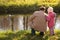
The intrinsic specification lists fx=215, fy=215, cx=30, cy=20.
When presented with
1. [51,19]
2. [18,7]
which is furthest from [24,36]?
[18,7]

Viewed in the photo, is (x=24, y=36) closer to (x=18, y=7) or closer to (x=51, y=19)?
(x=51, y=19)

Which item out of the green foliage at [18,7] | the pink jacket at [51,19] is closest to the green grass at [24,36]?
the pink jacket at [51,19]

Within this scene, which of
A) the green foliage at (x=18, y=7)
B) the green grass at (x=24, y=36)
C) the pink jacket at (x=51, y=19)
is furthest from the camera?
the green foliage at (x=18, y=7)

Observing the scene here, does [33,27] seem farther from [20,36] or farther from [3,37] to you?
[3,37]

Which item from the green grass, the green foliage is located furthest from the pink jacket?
the green foliage

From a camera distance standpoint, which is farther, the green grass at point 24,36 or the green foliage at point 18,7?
the green foliage at point 18,7

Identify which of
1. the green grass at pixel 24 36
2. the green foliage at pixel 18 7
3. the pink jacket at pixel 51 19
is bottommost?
the green grass at pixel 24 36

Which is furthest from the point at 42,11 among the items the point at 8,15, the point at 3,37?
the point at 8,15

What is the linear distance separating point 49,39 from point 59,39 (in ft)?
1.08

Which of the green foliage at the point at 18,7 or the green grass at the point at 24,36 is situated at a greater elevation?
the green foliage at the point at 18,7

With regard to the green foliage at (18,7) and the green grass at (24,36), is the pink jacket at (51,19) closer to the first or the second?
the green grass at (24,36)

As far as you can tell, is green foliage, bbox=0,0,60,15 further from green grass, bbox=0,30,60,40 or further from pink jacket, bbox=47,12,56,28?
pink jacket, bbox=47,12,56,28

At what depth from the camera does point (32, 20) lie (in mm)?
7191

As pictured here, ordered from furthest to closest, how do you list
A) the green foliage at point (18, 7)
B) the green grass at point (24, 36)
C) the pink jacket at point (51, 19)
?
the green foliage at point (18, 7) < the pink jacket at point (51, 19) < the green grass at point (24, 36)
